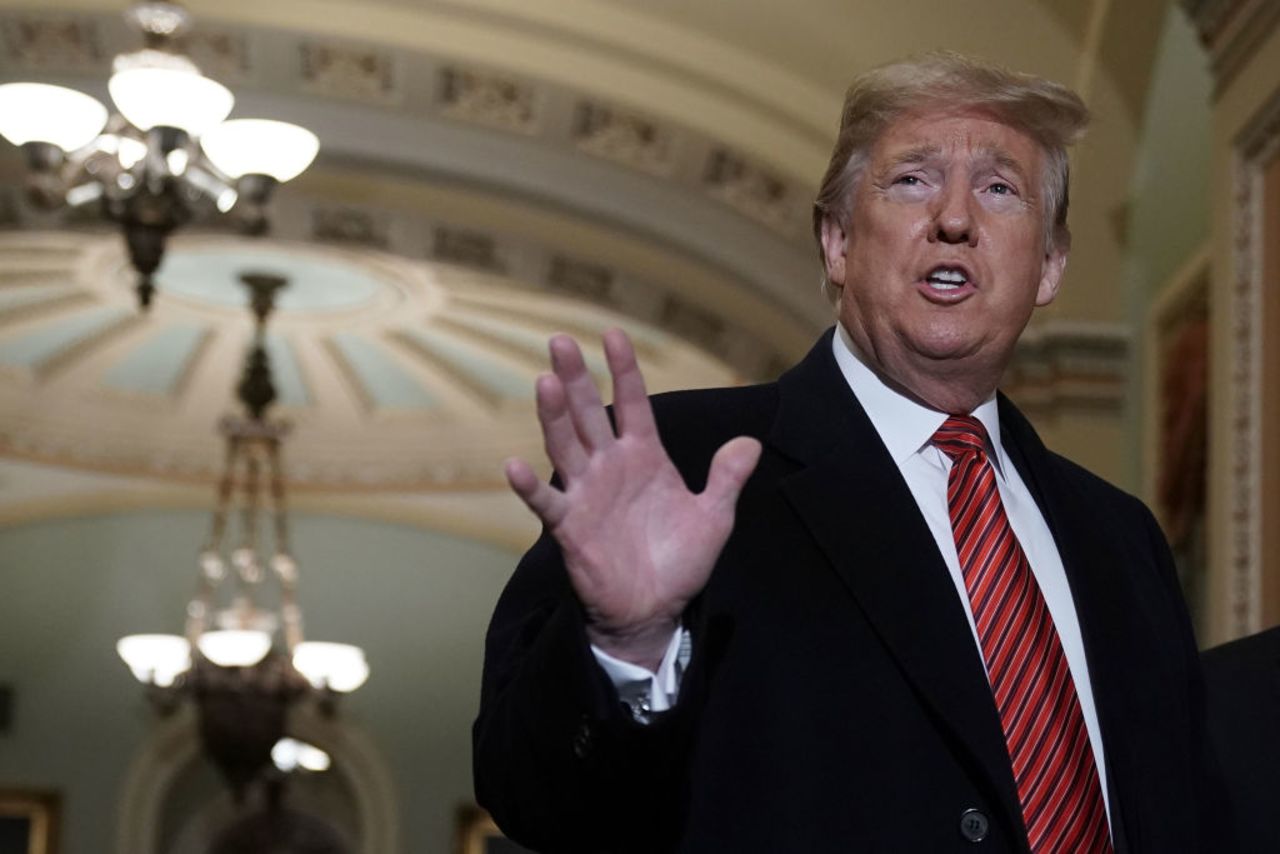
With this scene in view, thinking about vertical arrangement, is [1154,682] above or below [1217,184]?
below

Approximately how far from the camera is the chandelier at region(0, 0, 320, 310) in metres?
6.81

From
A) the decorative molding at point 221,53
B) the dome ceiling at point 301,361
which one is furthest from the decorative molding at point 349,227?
the dome ceiling at point 301,361

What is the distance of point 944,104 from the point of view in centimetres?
196

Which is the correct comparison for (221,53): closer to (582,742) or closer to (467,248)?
(467,248)

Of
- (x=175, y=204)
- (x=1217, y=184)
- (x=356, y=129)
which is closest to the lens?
(x=1217, y=184)

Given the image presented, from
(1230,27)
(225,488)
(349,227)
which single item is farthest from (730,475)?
(225,488)

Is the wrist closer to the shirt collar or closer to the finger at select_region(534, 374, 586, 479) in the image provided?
the finger at select_region(534, 374, 586, 479)

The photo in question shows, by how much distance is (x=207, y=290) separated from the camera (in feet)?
42.1

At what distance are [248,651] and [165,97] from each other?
6540mm

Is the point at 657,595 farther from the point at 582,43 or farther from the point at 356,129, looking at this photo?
the point at 356,129

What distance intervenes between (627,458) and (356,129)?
7.22 meters

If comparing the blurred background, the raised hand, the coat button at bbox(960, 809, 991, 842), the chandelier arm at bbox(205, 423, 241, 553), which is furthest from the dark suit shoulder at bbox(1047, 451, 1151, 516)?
the chandelier arm at bbox(205, 423, 241, 553)

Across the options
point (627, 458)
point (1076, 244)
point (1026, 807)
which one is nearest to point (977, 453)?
point (1026, 807)

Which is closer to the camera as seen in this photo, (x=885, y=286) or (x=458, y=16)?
(x=885, y=286)
